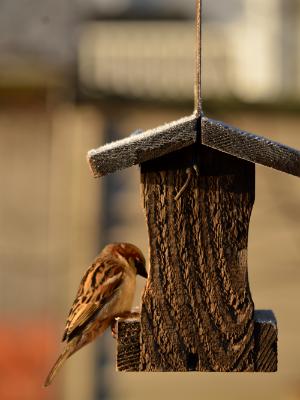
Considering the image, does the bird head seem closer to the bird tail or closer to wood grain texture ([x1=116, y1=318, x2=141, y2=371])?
the bird tail

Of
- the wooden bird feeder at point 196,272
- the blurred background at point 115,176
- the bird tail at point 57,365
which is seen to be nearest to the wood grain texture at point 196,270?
the wooden bird feeder at point 196,272

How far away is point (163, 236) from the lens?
2592 millimetres

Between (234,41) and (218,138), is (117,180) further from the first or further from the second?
(218,138)

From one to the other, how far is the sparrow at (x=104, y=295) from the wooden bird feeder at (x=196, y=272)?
0.39m

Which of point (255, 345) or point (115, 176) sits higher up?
point (115, 176)

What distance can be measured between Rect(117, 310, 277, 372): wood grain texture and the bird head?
37 centimetres

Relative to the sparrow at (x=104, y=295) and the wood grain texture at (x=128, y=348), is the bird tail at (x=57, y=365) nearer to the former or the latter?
the sparrow at (x=104, y=295)

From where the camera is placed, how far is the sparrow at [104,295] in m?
3.00

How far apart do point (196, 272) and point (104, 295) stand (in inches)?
19.8

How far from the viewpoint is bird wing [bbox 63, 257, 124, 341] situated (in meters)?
3.01

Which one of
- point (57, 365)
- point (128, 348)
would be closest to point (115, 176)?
point (57, 365)

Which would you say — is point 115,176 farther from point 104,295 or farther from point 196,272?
point 196,272

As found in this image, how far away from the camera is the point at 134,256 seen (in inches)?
117

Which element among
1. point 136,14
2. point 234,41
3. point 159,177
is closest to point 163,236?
point 159,177
